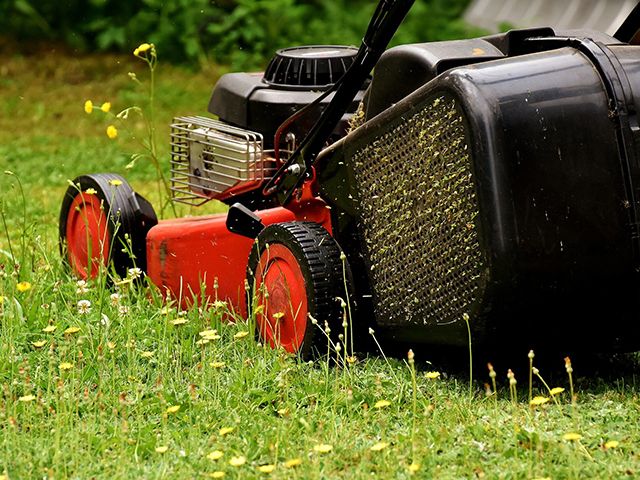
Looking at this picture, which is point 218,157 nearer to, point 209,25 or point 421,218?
point 421,218

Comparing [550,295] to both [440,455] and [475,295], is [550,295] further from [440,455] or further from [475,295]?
[440,455]

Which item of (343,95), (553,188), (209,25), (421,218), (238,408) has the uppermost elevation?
(343,95)

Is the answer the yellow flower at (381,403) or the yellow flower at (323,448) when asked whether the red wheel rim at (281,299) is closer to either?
the yellow flower at (381,403)

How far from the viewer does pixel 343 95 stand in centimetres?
303

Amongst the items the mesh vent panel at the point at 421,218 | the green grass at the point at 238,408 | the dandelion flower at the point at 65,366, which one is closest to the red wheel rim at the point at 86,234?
the green grass at the point at 238,408

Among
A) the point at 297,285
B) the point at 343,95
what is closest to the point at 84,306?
the point at 297,285

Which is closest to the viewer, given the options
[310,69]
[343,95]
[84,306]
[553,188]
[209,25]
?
[553,188]

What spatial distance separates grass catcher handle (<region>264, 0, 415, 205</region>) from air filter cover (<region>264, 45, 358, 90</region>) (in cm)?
36

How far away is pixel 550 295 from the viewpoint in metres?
2.66

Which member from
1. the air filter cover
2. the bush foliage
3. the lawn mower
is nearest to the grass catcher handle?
the lawn mower

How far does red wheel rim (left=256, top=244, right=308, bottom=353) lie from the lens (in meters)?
3.07

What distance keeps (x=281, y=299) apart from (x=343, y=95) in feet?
1.68

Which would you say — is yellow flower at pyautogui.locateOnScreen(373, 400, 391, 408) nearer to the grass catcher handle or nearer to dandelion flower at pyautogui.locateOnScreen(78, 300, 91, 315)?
the grass catcher handle

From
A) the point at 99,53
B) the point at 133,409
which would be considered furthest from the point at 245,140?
the point at 99,53
